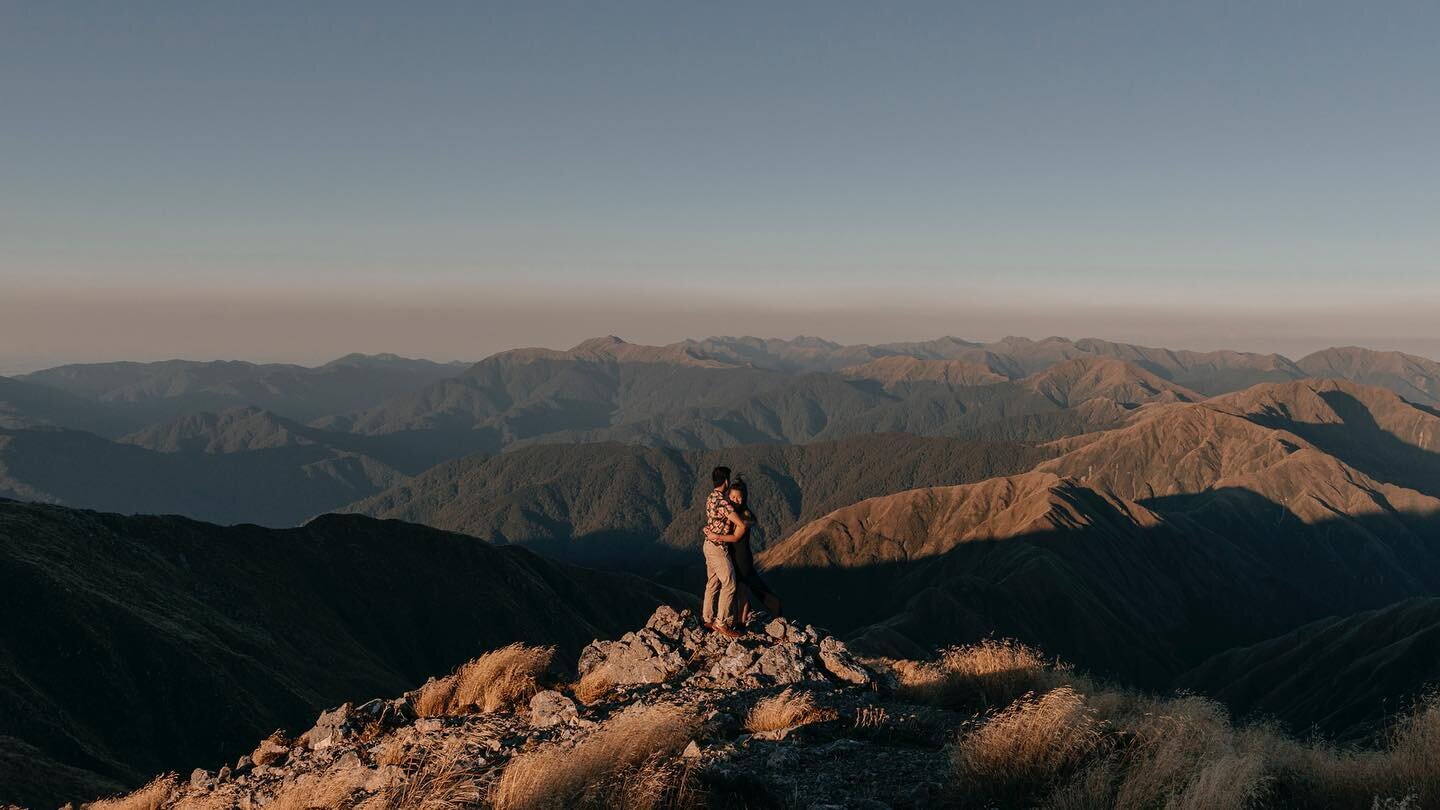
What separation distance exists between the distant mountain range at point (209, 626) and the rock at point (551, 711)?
2491 centimetres

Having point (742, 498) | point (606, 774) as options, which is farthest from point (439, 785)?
point (742, 498)

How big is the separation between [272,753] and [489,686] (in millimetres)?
3668

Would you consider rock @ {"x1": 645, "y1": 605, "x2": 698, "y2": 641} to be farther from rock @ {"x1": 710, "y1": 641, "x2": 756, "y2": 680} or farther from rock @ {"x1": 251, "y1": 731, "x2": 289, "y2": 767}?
rock @ {"x1": 251, "y1": 731, "x2": 289, "y2": 767}

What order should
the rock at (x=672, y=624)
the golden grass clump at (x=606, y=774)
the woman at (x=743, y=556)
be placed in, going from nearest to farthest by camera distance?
the golden grass clump at (x=606, y=774) → the woman at (x=743, y=556) → the rock at (x=672, y=624)

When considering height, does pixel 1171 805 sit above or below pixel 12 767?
above

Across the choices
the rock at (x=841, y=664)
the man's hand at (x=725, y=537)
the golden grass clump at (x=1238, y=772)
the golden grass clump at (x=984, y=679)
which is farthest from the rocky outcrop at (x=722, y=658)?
the golden grass clump at (x=1238, y=772)

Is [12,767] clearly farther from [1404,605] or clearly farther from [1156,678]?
[1156,678]

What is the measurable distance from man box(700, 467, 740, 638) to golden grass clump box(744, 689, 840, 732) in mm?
3169

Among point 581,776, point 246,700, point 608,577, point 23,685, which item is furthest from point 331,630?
point 581,776

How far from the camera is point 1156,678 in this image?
496 feet

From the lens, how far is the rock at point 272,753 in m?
13.3

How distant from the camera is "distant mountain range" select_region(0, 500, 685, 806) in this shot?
4688cm

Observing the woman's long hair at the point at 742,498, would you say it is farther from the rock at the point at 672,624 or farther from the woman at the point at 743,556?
the rock at the point at 672,624

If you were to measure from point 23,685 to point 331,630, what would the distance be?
3860 centimetres
